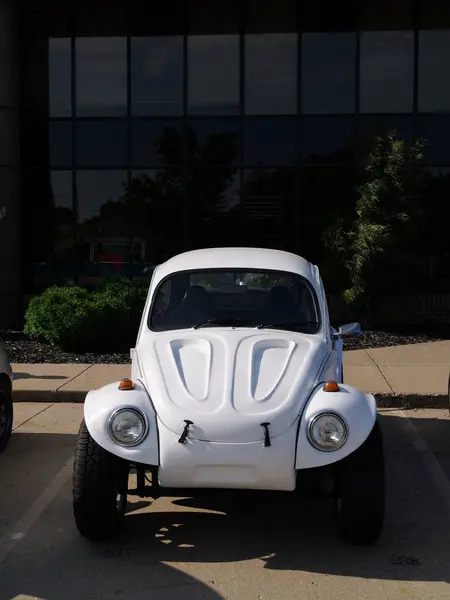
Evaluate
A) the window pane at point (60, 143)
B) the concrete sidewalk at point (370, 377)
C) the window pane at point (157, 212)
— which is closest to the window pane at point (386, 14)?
the window pane at point (157, 212)

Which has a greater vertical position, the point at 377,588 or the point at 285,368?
the point at 285,368

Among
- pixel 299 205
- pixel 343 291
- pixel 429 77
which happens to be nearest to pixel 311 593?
pixel 343 291

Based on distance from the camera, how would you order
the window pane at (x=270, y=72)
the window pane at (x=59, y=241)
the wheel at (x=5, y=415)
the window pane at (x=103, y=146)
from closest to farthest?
the wheel at (x=5, y=415) → the window pane at (x=270, y=72) → the window pane at (x=103, y=146) → the window pane at (x=59, y=241)

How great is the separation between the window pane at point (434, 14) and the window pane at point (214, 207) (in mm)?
5459

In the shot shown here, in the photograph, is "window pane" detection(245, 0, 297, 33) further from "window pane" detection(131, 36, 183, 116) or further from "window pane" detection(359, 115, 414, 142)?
"window pane" detection(359, 115, 414, 142)

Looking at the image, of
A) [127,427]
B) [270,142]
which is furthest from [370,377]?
[270,142]

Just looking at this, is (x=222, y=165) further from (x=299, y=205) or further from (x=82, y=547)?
(x=82, y=547)

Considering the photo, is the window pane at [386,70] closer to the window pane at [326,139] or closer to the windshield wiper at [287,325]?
the window pane at [326,139]

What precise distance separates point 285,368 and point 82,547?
5.68 feet

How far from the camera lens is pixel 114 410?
14.6 ft

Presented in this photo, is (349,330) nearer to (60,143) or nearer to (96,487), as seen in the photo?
(96,487)

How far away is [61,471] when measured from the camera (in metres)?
6.17

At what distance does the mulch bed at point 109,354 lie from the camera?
1109 centimetres

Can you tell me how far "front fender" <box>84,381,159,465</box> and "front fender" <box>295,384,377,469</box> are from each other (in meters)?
0.88
